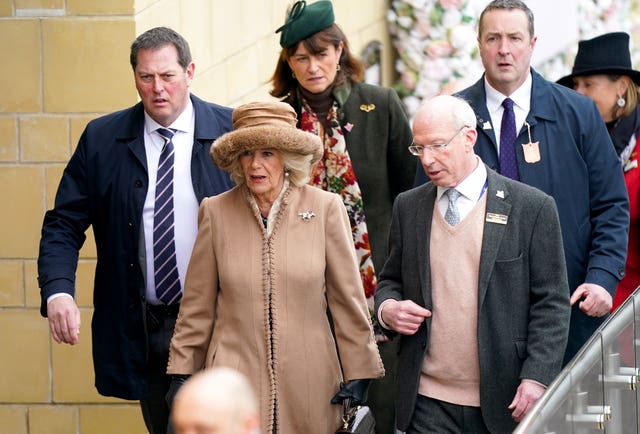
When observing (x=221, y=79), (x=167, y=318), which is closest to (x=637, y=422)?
(x=167, y=318)

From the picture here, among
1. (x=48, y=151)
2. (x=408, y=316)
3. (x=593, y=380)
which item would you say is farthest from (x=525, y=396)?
(x=48, y=151)

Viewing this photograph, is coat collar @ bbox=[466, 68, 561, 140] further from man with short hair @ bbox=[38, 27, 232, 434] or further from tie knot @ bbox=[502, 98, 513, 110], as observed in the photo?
man with short hair @ bbox=[38, 27, 232, 434]

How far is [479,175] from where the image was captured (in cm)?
575

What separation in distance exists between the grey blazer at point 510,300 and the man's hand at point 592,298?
1.71ft

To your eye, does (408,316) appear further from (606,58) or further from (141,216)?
(606,58)

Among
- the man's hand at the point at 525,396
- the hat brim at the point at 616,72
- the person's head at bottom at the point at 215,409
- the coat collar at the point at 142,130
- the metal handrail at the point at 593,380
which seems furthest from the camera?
the hat brim at the point at 616,72

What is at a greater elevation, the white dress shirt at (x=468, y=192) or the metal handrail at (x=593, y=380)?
the white dress shirt at (x=468, y=192)

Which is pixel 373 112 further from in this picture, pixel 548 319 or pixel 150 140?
pixel 548 319

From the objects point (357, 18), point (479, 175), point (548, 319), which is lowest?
point (548, 319)

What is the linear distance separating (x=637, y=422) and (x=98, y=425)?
2858mm

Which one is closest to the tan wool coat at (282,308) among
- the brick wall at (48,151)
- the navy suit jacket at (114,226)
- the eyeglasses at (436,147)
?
the eyeglasses at (436,147)

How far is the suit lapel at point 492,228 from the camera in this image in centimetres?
559

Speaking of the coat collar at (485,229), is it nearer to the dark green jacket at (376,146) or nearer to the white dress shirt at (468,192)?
the white dress shirt at (468,192)

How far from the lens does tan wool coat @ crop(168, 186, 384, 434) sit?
18.6 feet
